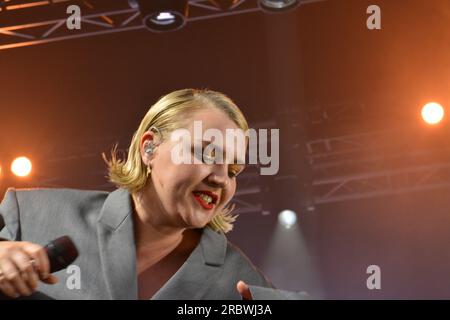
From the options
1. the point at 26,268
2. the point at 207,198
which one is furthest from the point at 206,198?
the point at 26,268

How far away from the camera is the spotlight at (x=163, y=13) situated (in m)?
3.12

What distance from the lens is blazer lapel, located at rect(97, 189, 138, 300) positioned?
2.07 meters

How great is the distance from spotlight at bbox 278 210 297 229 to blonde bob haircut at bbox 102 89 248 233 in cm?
250

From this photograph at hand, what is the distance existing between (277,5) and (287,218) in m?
1.80

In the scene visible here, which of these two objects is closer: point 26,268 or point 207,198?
point 26,268

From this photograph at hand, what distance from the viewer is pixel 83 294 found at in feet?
6.78

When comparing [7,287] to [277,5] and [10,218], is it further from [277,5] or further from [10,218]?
[277,5]

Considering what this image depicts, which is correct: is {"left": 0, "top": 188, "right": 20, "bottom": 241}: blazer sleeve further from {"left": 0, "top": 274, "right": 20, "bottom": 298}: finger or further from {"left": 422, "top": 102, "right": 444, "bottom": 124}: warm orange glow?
{"left": 422, "top": 102, "right": 444, "bottom": 124}: warm orange glow

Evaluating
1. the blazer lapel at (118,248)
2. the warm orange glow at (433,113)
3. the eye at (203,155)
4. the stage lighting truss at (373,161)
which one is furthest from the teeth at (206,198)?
the warm orange glow at (433,113)

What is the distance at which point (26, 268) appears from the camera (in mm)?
1637

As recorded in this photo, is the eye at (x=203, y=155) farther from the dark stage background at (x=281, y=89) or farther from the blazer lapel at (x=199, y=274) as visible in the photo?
the dark stage background at (x=281, y=89)

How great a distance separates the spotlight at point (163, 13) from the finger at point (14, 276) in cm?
174
